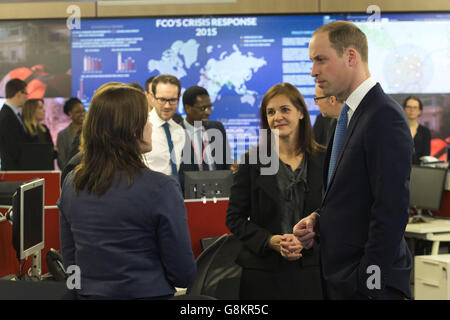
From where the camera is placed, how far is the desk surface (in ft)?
15.9

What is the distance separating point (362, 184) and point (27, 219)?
66.1 inches

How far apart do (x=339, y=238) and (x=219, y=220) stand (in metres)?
1.69

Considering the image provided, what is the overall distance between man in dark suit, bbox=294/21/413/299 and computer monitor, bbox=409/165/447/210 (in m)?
3.58

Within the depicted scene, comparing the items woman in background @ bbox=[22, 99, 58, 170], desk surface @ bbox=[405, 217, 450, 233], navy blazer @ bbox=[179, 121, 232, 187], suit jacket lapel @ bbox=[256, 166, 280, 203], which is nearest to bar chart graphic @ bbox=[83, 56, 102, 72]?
woman in background @ bbox=[22, 99, 58, 170]

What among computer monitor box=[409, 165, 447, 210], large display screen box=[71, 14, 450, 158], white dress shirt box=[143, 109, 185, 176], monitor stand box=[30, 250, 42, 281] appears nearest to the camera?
monitor stand box=[30, 250, 42, 281]


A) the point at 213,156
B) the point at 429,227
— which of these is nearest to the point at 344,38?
the point at 213,156

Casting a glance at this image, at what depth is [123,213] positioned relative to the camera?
168 cm

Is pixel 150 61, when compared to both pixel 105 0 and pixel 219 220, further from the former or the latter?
pixel 219 220

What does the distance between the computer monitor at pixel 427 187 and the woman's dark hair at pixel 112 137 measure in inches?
154

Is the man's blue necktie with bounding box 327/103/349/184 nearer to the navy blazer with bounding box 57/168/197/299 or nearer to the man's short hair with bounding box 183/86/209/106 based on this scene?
the navy blazer with bounding box 57/168/197/299

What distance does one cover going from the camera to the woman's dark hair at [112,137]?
1.74 meters

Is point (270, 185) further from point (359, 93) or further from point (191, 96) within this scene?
point (191, 96)

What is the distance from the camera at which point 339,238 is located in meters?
1.75

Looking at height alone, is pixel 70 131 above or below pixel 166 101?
below
